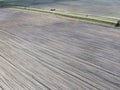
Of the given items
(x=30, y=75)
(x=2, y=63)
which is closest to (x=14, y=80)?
(x=30, y=75)

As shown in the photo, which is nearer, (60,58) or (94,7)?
(60,58)

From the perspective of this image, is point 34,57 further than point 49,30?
No

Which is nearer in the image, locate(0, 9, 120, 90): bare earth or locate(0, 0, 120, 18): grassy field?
locate(0, 9, 120, 90): bare earth

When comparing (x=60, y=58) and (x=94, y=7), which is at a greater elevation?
(x=60, y=58)

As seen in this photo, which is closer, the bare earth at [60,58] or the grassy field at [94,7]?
the bare earth at [60,58]

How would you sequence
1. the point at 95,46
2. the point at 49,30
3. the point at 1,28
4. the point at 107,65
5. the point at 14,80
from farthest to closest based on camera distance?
the point at 1,28 < the point at 49,30 < the point at 95,46 < the point at 107,65 < the point at 14,80

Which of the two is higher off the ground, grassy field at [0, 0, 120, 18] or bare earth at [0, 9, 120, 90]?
bare earth at [0, 9, 120, 90]

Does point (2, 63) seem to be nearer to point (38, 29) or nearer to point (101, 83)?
point (101, 83)

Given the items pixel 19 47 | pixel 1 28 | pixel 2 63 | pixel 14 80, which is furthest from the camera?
pixel 1 28
